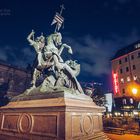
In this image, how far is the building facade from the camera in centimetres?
3259

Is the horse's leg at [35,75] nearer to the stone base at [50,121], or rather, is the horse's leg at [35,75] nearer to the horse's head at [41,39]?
the stone base at [50,121]

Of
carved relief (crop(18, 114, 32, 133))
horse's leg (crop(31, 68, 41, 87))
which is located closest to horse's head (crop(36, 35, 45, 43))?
horse's leg (crop(31, 68, 41, 87))

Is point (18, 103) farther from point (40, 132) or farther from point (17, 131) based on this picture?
point (40, 132)

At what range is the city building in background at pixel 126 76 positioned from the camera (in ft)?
131

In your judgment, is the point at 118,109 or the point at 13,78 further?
the point at 118,109

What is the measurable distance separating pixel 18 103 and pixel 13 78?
29.9 metres

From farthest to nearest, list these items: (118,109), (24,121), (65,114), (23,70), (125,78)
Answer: (125,78) → (118,109) → (23,70) → (24,121) → (65,114)

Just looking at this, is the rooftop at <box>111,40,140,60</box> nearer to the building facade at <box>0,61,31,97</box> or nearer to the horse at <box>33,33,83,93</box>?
the building facade at <box>0,61,31,97</box>

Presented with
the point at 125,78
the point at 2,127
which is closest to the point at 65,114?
the point at 2,127

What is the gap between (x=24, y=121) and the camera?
6199mm

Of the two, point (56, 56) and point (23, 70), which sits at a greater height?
point (23, 70)

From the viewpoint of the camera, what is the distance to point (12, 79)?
1356 inches

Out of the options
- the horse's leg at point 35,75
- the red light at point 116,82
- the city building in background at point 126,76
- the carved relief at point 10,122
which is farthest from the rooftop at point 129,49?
the carved relief at point 10,122

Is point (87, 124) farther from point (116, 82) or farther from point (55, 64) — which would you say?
point (116, 82)
